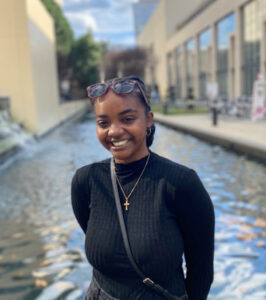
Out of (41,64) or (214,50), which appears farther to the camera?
(214,50)

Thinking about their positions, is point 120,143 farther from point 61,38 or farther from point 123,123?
point 61,38

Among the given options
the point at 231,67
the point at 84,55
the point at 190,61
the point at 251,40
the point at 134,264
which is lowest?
the point at 134,264

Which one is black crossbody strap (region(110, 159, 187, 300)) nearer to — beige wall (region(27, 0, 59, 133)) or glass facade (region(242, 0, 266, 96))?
beige wall (region(27, 0, 59, 133))

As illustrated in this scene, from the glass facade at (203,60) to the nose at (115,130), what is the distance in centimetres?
4025

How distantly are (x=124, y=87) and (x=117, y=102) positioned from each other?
7cm

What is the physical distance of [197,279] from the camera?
1.93 m

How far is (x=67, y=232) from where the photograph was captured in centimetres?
556

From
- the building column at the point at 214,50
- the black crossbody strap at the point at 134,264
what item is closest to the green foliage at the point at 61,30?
the building column at the point at 214,50

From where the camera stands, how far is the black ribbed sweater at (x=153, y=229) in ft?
5.84

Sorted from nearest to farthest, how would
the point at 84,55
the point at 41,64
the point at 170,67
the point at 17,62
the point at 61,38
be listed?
the point at 17,62, the point at 41,64, the point at 61,38, the point at 84,55, the point at 170,67

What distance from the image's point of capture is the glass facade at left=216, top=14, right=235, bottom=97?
33.9 metres

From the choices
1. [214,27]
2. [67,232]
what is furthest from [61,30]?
[67,232]

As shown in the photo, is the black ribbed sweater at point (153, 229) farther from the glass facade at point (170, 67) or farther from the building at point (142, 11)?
the building at point (142, 11)

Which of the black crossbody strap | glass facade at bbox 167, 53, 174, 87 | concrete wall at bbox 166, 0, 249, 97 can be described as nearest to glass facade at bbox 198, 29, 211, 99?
concrete wall at bbox 166, 0, 249, 97
